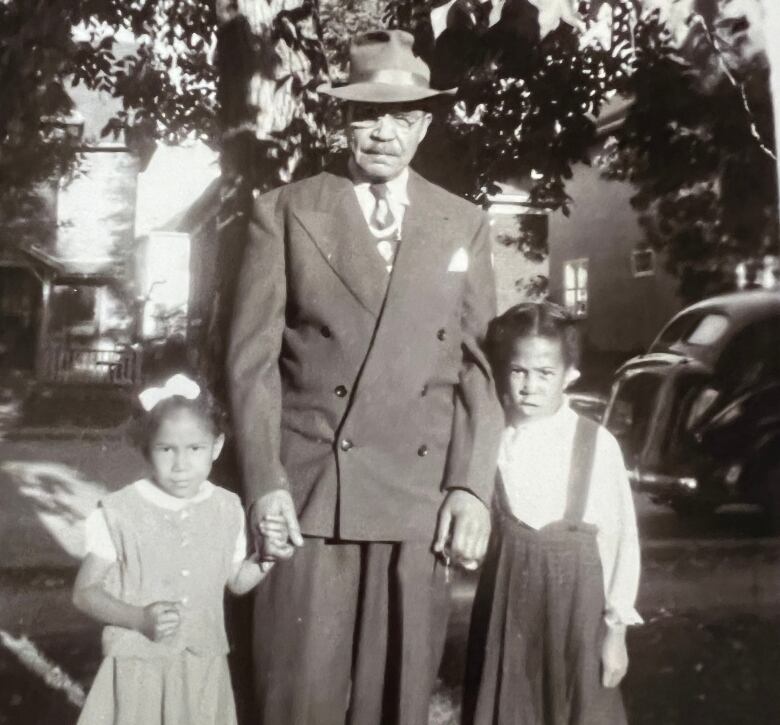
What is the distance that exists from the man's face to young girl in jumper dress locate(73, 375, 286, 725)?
0.61 meters

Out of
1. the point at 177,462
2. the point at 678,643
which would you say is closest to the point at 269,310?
the point at 177,462

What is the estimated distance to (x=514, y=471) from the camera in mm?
1751

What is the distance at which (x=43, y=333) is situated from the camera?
2018 millimetres

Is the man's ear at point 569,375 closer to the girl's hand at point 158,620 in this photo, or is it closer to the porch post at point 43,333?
the girl's hand at point 158,620

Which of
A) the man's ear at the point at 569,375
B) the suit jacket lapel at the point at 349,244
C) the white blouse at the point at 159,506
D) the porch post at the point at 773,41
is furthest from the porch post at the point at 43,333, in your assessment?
the porch post at the point at 773,41

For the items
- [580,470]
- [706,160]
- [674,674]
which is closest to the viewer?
[580,470]

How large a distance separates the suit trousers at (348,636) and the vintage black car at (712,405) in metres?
0.84

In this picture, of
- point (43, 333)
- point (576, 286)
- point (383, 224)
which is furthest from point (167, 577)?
point (576, 286)

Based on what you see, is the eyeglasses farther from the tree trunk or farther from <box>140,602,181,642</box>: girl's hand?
<box>140,602,181,642</box>: girl's hand

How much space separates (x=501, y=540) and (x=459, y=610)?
0.21m

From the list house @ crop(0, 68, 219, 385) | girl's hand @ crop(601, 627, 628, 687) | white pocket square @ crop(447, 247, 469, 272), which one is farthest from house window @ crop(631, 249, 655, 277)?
house @ crop(0, 68, 219, 385)

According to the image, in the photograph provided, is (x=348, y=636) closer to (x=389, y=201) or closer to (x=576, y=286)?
(x=389, y=201)

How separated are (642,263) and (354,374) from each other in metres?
1.02

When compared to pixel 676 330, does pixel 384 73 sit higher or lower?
higher
